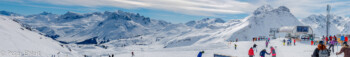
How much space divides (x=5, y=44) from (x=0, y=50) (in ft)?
22.0

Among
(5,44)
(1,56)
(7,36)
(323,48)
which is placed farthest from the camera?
(7,36)

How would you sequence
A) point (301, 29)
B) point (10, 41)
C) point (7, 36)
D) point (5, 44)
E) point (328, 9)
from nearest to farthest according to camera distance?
point (328, 9) → point (5, 44) → point (10, 41) → point (7, 36) → point (301, 29)

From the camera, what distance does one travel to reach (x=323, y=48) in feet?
37.5

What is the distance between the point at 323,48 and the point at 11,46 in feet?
192

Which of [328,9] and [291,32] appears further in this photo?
[291,32]

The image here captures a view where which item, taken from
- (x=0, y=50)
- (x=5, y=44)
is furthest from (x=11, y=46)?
(x=0, y=50)

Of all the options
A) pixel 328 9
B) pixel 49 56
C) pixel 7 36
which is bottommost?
pixel 49 56

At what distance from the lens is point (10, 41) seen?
58750 mm

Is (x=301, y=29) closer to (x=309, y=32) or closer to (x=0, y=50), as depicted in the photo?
(x=309, y=32)

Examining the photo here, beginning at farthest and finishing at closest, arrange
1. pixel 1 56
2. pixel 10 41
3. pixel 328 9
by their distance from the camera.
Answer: pixel 10 41 → pixel 328 9 → pixel 1 56

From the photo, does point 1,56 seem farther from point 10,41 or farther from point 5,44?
point 10,41

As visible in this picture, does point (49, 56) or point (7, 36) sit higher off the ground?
point (7, 36)

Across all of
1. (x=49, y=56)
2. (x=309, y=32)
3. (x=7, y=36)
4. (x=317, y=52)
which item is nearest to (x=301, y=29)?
(x=309, y=32)

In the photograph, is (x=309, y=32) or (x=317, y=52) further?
(x=309, y=32)
